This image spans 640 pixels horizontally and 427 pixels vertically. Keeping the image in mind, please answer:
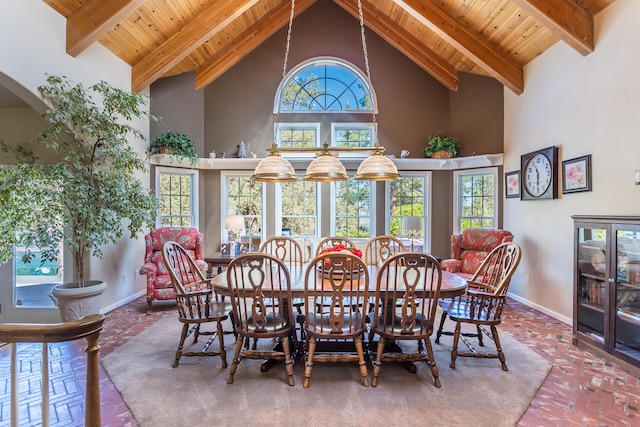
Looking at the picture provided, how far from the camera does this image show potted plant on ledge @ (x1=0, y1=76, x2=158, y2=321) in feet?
9.78

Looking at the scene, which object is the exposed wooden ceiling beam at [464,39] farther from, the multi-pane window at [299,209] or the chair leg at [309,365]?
the chair leg at [309,365]

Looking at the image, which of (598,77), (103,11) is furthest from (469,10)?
(103,11)

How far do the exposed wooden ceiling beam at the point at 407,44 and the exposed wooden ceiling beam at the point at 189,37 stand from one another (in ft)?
7.22

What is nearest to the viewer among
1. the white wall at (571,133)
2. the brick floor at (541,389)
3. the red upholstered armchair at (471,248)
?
the brick floor at (541,389)

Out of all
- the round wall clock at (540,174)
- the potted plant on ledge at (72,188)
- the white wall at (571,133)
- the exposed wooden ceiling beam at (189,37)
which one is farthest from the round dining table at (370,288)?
the exposed wooden ceiling beam at (189,37)

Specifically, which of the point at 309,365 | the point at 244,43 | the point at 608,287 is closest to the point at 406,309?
the point at 309,365

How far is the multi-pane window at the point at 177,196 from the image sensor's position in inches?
214

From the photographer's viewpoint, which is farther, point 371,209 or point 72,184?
point 371,209

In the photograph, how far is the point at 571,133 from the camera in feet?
12.6

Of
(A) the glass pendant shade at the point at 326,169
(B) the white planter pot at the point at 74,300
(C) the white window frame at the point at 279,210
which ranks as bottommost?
(B) the white planter pot at the point at 74,300

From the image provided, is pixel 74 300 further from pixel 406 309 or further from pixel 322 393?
pixel 406 309

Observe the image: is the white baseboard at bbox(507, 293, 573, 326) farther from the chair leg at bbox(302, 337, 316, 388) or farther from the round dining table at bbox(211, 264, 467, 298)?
the chair leg at bbox(302, 337, 316, 388)

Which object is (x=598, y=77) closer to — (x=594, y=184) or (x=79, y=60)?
(x=594, y=184)

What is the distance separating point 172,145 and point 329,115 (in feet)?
9.42
